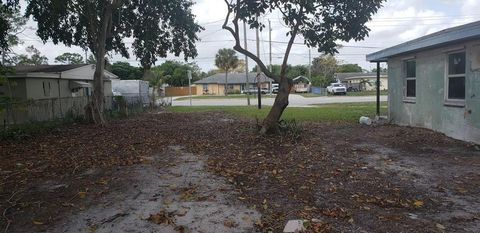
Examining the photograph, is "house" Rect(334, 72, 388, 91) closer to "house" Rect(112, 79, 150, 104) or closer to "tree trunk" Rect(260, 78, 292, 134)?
"house" Rect(112, 79, 150, 104)

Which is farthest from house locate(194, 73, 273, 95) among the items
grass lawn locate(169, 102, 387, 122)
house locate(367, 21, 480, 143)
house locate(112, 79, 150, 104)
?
house locate(367, 21, 480, 143)

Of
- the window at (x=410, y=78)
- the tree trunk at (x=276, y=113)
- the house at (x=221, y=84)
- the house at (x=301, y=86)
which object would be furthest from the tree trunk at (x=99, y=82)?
the house at (x=221, y=84)

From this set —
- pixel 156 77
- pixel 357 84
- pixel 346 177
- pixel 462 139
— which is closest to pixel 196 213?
pixel 346 177

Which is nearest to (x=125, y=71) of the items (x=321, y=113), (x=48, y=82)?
(x=48, y=82)

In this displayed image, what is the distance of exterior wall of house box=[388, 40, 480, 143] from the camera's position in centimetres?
909

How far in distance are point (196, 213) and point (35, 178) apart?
3518 mm

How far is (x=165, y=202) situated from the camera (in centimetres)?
530

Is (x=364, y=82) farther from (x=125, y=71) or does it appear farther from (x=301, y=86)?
(x=125, y=71)

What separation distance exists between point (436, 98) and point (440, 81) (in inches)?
20.9

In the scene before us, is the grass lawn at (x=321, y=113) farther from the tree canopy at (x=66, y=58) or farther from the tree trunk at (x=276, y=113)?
the tree canopy at (x=66, y=58)

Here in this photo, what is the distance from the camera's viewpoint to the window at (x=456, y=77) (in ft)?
31.7

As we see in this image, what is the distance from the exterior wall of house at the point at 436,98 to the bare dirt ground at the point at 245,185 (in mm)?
526

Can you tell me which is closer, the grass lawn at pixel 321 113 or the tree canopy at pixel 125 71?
the grass lawn at pixel 321 113

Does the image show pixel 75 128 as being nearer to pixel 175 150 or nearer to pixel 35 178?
pixel 175 150
